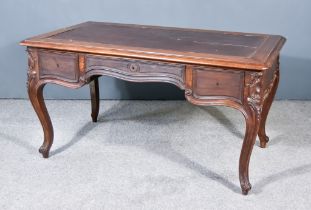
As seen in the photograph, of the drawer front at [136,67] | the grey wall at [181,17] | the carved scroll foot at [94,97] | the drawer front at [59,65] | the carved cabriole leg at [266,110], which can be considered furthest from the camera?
the grey wall at [181,17]

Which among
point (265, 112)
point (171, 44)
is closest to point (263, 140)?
point (265, 112)

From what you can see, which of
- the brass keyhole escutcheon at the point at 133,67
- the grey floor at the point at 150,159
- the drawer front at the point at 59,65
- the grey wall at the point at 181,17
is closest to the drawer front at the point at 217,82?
the brass keyhole escutcheon at the point at 133,67

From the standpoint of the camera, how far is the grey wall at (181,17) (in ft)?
10.0

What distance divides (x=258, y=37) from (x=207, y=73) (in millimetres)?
547

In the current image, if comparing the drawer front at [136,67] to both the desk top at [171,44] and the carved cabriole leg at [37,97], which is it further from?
the carved cabriole leg at [37,97]

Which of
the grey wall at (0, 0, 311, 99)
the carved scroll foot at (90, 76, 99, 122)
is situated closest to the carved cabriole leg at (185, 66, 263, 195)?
the carved scroll foot at (90, 76, 99, 122)

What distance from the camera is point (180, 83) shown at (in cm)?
199

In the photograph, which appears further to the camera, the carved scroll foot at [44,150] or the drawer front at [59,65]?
the carved scroll foot at [44,150]

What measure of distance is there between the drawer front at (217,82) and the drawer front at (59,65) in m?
0.58

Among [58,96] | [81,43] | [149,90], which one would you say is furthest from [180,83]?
[58,96]

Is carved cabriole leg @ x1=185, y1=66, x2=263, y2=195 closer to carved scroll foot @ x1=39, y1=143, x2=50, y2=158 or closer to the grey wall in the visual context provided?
carved scroll foot @ x1=39, y1=143, x2=50, y2=158

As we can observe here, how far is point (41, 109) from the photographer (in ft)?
7.60

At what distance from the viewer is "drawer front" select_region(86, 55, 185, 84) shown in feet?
6.49

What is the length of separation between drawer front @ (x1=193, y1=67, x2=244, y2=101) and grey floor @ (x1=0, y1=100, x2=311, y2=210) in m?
0.47
